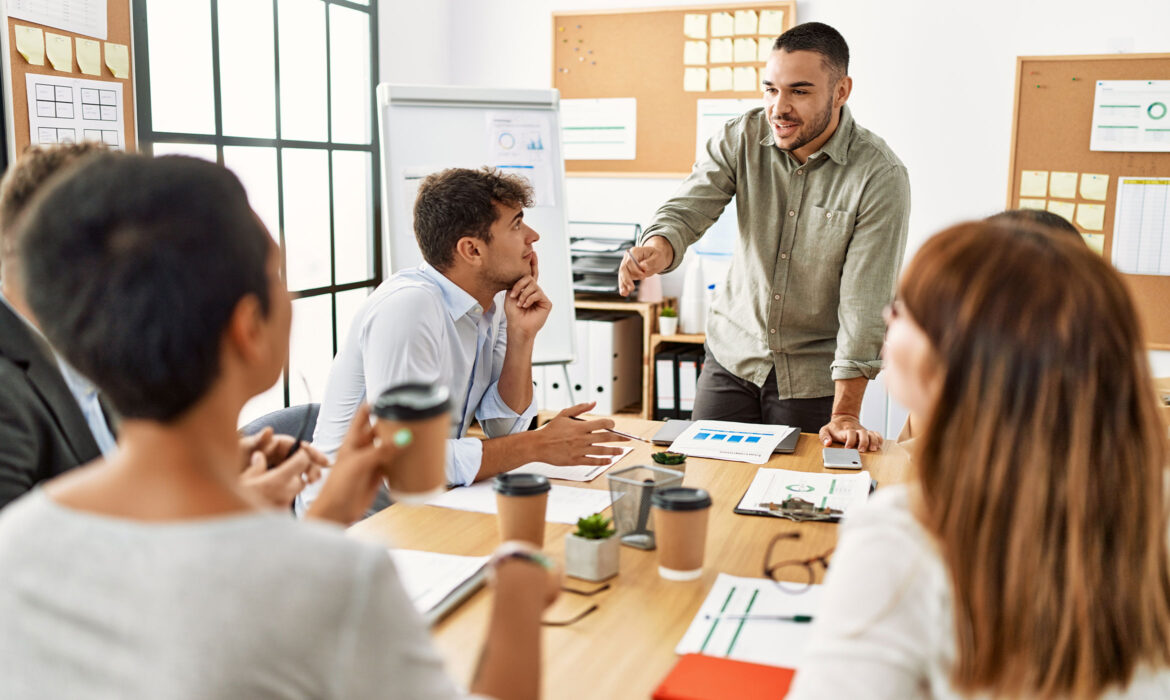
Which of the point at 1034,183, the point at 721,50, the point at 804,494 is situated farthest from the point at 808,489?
the point at 721,50

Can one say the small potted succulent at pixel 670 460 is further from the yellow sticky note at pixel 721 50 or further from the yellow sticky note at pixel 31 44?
the yellow sticky note at pixel 721 50

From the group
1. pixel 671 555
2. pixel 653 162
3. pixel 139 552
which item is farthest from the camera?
pixel 653 162

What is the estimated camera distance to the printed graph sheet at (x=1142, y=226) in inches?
141

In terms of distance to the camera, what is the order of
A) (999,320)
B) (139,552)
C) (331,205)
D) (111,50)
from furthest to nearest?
(331,205) → (111,50) → (999,320) → (139,552)

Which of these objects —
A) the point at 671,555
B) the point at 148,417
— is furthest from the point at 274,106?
the point at 148,417

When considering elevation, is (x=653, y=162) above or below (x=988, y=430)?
above

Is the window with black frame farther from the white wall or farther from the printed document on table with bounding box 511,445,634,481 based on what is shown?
the printed document on table with bounding box 511,445,634,481

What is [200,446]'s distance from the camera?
757 mm

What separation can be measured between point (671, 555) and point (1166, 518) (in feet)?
2.07

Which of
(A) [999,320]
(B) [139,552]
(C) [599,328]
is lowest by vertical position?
(C) [599,328]

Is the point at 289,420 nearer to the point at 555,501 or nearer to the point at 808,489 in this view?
the point at 555,501

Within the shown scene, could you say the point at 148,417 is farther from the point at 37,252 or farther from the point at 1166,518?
the point at 1166,518

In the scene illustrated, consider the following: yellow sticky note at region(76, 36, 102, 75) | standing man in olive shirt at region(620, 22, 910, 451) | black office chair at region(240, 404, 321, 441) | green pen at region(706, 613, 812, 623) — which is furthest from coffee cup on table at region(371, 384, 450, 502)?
yellow sticky note at region(76, 36, 102, 75)

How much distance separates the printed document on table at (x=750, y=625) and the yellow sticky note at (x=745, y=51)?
3.15 metres
